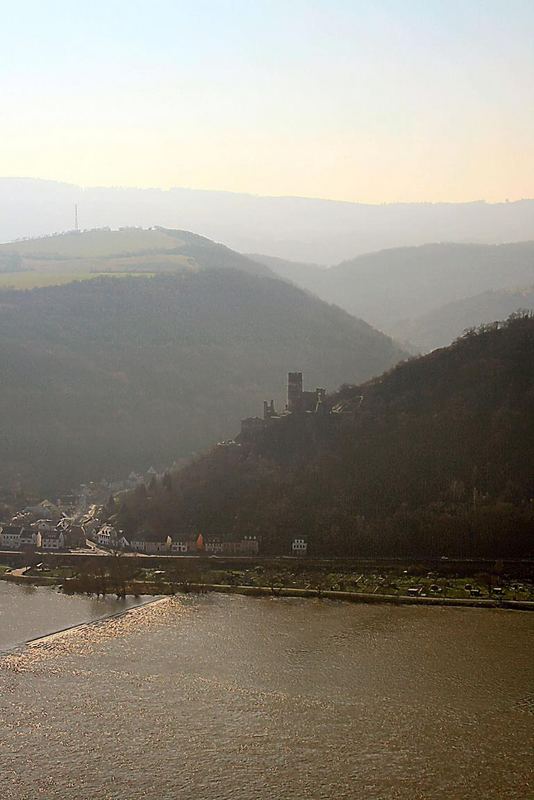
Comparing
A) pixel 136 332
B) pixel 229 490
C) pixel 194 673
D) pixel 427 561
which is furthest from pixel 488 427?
pixel 136 332

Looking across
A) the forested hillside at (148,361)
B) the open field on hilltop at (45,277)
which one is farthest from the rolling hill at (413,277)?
the open field on hilltop at (45,277)

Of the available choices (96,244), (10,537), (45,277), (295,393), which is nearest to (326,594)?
(295,393)

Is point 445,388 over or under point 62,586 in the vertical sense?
over

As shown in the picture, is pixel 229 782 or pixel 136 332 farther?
pixel 136 332

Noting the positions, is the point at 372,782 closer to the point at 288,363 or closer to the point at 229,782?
the point at 229,782

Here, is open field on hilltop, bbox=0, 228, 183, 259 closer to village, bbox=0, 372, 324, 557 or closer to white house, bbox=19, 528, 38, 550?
village, bbox=0, 372, 324, 557

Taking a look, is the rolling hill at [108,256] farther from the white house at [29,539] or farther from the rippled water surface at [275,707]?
the rippled water surface at [275,707]

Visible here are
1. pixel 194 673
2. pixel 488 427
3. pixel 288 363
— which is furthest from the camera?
pixel 288 363

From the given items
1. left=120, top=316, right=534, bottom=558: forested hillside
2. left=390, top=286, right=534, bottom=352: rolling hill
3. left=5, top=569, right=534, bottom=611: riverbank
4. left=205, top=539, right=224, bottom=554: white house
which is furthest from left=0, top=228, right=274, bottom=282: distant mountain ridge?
left=5, top=569, right=534, bottom=611: riverbank
